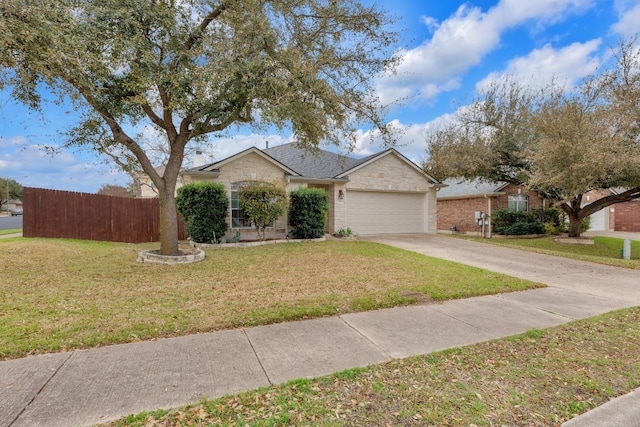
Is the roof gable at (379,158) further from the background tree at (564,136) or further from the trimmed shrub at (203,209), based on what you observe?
the trimmed shrub at (203,209)

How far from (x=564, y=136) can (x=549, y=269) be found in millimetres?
5993

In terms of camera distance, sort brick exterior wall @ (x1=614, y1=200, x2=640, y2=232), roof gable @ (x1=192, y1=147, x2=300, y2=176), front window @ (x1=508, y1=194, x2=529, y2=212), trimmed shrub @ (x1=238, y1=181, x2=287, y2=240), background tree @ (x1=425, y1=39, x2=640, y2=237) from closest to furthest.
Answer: background tree @ (x1=425, y1=39, x2=640, y2=237), trimmed shrub @ (x1=238, y1=181, x2=287, y2=240), roof gable @ (x1=192, y1=147, x2=300, y2=176), front window @ (x1=508, y1=194, x2=529, y2=212), brick exterior wall @ (x1=614, y1=200, x2=640, y2=232)

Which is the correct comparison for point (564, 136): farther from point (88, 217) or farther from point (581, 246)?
point (88, 217)

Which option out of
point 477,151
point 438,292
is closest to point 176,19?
point 438,292

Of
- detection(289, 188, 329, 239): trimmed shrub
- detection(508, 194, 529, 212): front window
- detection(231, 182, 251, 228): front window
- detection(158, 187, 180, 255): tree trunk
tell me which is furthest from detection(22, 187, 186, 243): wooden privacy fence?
detection(508, 194, 529, 212): front window

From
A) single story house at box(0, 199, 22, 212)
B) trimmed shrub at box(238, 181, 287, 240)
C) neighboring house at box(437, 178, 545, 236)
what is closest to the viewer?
trimmed shrub at box(238, 181, 287, 240)

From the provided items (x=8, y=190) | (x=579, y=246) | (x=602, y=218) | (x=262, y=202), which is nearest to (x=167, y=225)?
(x=262, y=202)

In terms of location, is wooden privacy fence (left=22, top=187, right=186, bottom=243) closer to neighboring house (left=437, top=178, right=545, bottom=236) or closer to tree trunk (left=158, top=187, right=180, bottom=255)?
tree trunk (left=158, top=187, right=180, bottom=255)

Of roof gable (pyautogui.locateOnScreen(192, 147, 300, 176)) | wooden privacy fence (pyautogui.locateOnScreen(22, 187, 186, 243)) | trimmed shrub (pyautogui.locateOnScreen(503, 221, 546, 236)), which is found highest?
roof gable (pyautogui.locateOnScreen(192, 147, 300, 176))

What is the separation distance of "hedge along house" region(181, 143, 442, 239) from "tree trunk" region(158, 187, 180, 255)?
3695 millimetres

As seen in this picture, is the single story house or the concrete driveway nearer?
the concrete driveway

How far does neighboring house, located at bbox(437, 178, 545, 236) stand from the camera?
19094 millimetres

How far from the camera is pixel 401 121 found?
10.8m

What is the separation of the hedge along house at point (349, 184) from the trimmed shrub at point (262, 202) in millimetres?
1347
